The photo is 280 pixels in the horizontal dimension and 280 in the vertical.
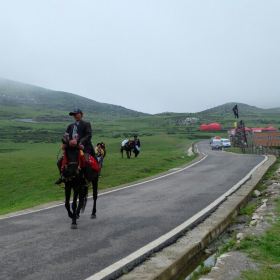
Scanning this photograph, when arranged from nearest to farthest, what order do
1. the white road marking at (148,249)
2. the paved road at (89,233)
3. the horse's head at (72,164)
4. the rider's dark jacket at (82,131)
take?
the white road marking at (148,249), the paved road at (89,233), the horse's head at (72,164), the rider's dark jacket at (82,131)

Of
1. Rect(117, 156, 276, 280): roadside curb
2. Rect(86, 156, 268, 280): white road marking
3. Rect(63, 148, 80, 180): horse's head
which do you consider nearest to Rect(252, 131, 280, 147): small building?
Rect(117, 156, 276, 280): roadside curb

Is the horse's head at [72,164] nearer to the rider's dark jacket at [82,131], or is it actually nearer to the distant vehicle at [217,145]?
the rider's dark jacket at [82,131]

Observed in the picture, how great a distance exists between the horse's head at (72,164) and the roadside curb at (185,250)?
2.55 metres

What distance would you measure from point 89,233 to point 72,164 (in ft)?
4.72

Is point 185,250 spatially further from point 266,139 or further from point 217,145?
point 217,145

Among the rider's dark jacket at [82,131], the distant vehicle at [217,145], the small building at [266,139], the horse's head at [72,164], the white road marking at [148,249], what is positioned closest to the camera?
the white road marking at [148,249]

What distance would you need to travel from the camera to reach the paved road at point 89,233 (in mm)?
6492

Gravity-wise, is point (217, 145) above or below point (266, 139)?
below

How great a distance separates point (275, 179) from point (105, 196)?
23.8 ft

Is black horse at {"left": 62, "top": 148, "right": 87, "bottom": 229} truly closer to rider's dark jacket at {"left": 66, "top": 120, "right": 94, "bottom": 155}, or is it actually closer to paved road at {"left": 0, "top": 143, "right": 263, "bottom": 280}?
paved road at {"left": 0, "top": 143, "right": 263, "bottom": 280}

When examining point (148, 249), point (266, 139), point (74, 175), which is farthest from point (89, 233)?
point (266, 139)

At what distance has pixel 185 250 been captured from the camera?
741 centimetres

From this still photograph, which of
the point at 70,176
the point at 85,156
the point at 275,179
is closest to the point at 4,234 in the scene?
the point at 70,176

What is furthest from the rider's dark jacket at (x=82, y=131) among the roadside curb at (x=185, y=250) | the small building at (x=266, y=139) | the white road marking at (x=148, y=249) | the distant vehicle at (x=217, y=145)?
the distant vehicle at (x=217, y=145)
